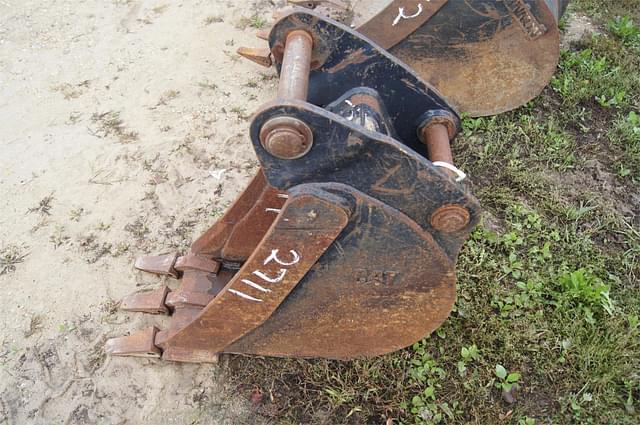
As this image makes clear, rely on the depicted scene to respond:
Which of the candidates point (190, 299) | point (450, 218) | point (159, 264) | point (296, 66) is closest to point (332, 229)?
point (450, 218)

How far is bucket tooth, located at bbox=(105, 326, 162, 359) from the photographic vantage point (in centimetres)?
237

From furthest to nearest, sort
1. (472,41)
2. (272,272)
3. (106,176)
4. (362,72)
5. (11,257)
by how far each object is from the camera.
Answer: (106,176) < (472,41) < (11,257) < (362,72) < (272,272)

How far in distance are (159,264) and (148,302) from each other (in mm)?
260

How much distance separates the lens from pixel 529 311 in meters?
2.63

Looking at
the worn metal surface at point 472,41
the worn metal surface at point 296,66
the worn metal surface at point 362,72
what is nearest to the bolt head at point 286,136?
the worn metal surface at point 296,66

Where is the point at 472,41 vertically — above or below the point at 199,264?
above

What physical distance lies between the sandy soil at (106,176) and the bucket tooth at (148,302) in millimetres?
76

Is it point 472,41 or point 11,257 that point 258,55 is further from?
point 11,257

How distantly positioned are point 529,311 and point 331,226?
1.52 m

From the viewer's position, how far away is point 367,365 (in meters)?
2.37

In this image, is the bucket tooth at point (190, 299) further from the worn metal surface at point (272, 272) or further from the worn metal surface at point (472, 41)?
the worn metal surface at point (472, 41)

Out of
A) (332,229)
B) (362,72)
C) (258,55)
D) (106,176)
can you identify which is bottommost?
(106,176)

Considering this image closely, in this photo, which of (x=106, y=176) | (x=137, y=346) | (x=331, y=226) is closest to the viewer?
(x=331, y=226)

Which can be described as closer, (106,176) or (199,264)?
(199,264)
